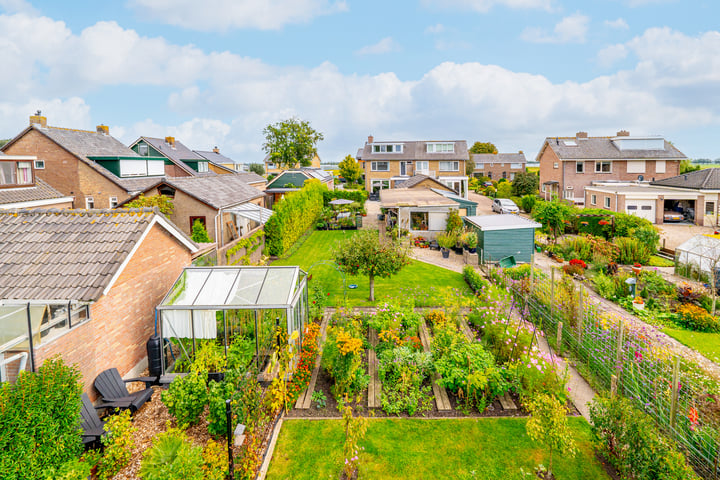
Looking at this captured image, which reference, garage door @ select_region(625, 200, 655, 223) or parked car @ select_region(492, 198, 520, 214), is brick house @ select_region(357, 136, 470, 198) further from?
garage door @ select_region(625, 200, 655, 223)

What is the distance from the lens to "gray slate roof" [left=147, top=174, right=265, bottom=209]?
24.8 m

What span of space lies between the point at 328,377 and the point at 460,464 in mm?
4187

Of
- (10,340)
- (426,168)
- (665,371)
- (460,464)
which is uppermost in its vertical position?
(426,168)

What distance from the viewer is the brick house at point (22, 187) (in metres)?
23.4

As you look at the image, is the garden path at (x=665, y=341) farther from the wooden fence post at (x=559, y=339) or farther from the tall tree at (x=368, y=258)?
the tall tree at (x=368, y=258)

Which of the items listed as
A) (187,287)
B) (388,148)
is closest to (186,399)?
(187,287)

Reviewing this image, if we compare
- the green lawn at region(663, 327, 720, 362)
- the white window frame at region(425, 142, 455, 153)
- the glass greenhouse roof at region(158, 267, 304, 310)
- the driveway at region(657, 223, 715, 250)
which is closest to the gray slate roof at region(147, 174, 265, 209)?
the glass greenhouse roof at region(158, 267, 304, 310)

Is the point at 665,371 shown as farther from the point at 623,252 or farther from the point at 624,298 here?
the point at 623,252

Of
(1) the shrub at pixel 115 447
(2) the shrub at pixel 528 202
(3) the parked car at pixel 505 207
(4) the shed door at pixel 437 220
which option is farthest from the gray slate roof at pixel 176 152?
(1) the shrub at pixel 115 447

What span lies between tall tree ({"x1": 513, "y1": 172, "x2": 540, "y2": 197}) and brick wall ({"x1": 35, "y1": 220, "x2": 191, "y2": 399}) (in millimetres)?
49696

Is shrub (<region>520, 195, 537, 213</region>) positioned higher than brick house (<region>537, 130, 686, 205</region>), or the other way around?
brick house (<region>537, 130, 686, 205</region>)

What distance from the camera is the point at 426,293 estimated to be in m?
18.0

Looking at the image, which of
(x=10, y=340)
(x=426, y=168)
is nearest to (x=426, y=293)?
(x=10, y=340)

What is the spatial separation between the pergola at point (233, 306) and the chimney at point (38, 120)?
30.7 m
